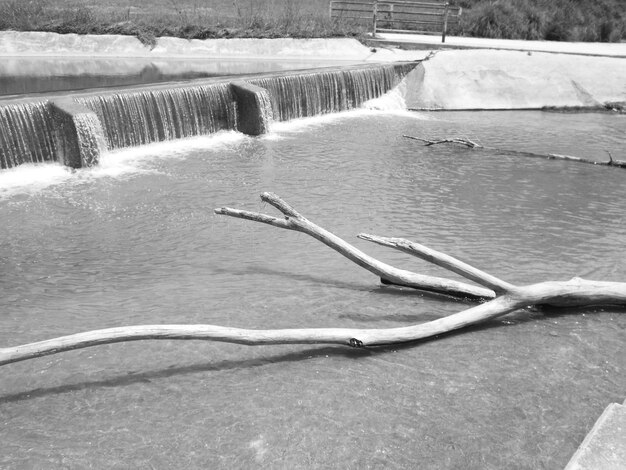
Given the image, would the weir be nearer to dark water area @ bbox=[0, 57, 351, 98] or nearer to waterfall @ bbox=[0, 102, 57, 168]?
waterfall @ bbox=[0, 102, 57, 168]

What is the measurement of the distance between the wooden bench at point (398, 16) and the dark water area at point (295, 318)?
1765cm

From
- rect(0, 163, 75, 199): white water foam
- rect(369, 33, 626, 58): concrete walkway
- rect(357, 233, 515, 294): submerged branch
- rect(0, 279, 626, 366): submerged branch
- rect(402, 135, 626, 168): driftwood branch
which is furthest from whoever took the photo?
rect(369, 33, 626, 58): concrete walkway

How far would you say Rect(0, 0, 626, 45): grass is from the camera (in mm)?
22422

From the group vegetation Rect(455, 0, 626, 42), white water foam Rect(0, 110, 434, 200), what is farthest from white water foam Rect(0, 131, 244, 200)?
vegetation Rect(455, 0, 626, 42)

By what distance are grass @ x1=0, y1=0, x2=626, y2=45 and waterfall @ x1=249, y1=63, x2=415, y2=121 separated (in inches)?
253

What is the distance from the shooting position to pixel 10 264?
21.7 ft

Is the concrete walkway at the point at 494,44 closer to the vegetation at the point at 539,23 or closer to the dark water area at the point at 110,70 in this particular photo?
the vegetation at the point at 539,23

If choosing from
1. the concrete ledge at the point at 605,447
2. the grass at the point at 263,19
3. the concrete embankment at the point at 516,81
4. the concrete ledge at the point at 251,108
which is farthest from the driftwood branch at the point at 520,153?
the grass at the point at 263,19

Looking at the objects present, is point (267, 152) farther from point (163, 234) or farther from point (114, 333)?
point (114, 333)

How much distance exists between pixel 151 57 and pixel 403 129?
35.5 feet

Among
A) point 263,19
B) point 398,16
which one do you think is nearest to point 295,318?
point 263,19

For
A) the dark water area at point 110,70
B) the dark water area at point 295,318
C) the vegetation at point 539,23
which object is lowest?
the dark water area at point 295,318

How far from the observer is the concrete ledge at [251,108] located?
1338 cm

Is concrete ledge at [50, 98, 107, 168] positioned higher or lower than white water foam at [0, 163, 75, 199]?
higher
